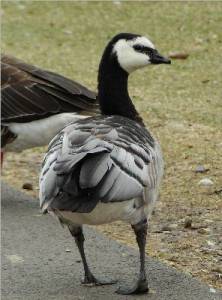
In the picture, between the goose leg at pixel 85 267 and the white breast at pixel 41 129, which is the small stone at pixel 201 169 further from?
the goose leg at pixel 85 267

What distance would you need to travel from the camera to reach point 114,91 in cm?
554

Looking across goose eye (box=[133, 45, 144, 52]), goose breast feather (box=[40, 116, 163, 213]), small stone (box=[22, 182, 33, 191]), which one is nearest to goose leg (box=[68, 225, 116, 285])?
goose breast feather (box=[40, 116, 163, 213])

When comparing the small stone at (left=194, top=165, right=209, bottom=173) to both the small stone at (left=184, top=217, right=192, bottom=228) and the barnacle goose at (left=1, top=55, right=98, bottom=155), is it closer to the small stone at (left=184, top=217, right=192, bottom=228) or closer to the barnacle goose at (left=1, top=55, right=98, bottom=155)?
the barnacle goose at (left=1, top=55, right=98, bottom=155)

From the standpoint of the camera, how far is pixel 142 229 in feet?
16.2

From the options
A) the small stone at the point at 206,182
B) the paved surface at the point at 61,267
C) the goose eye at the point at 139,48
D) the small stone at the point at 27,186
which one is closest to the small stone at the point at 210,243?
the paved surface at the point at 61,267

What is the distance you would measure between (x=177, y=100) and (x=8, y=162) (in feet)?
7.21

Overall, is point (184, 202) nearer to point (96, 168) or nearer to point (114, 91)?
point (114, 91)

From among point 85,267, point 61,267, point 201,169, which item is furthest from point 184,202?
point 85,267

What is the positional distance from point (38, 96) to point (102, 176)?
2.74 metres

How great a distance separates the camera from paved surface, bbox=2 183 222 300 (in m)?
4.99

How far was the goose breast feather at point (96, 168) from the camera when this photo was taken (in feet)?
14.5

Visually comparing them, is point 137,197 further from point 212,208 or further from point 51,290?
point 212,208

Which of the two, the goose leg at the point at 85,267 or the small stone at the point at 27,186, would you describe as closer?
the goose leg at the point at 85,267

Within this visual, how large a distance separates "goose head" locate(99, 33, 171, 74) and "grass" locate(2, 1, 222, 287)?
1244mm
